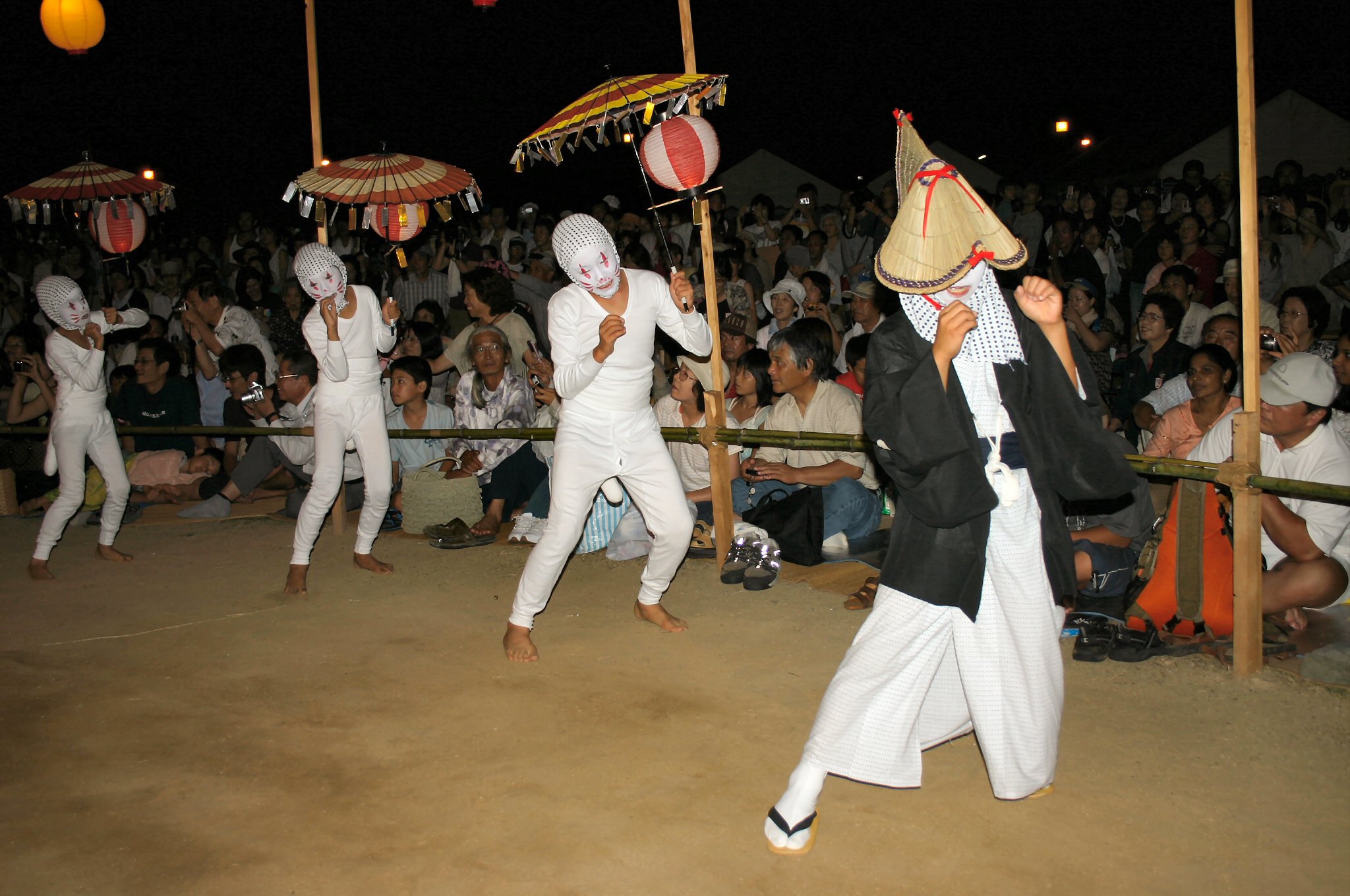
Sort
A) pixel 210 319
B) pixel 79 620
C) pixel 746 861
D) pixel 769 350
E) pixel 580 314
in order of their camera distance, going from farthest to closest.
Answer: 1. pixel 210 319
2. pixel 769 350
3. pixel 79 620
4. pixel 580 314
5. pixel 746 861

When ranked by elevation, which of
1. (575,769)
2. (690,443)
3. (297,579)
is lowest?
(575,769)

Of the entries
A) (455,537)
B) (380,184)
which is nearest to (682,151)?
(380,184)

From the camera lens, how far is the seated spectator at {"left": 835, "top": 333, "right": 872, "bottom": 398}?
677 cm

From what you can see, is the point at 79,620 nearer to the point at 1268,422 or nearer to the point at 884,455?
the point at 884,455

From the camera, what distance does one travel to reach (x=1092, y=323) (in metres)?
8.36

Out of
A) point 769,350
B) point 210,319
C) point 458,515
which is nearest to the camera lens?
point 769,350

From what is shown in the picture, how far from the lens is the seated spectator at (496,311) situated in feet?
25.4

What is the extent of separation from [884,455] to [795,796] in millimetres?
1040

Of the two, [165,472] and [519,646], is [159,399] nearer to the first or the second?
[165,472]

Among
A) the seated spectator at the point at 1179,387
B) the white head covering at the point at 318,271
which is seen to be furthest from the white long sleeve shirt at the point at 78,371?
the seated spectator at the point at 1179,387

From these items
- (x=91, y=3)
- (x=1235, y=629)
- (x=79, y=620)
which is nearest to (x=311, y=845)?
(x=79, y=620)

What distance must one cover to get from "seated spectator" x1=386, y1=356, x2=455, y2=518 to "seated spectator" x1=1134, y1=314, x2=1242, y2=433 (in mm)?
4681

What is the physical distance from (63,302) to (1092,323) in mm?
7335

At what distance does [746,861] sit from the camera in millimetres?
3057
